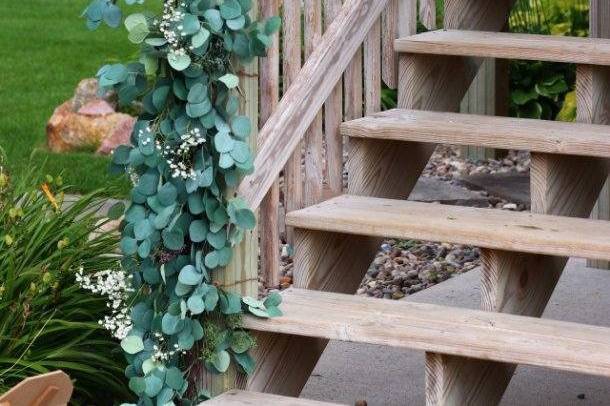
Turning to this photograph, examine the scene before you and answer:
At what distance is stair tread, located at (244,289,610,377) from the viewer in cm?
320

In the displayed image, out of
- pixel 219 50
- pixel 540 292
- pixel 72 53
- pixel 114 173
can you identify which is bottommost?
pixel 72 53

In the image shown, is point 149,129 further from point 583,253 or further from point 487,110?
point 487,110

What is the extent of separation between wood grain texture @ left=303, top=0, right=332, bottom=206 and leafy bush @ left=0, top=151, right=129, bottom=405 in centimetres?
64

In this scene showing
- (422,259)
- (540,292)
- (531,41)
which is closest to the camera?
(540,292)

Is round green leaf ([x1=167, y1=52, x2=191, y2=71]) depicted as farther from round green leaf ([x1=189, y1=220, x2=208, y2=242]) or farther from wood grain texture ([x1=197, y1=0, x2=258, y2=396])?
round green leaf ([x1=189, y1=220, x2=208, y2=242])

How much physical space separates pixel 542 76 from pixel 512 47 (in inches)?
193

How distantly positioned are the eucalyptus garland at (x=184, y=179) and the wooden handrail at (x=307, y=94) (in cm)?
18

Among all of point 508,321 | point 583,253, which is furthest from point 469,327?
point 583,253

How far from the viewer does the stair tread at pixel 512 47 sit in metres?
4.02

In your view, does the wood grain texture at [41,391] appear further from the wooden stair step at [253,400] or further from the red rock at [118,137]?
the red rock at [118,137]

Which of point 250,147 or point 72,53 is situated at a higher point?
point 250,147

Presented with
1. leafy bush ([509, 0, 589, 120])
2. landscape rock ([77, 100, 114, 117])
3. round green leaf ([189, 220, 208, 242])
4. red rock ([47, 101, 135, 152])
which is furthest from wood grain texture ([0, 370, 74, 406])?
leafy bush ([509, 0, 589, 120])

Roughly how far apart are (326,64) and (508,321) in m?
0.97

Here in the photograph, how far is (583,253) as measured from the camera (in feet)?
11.4
